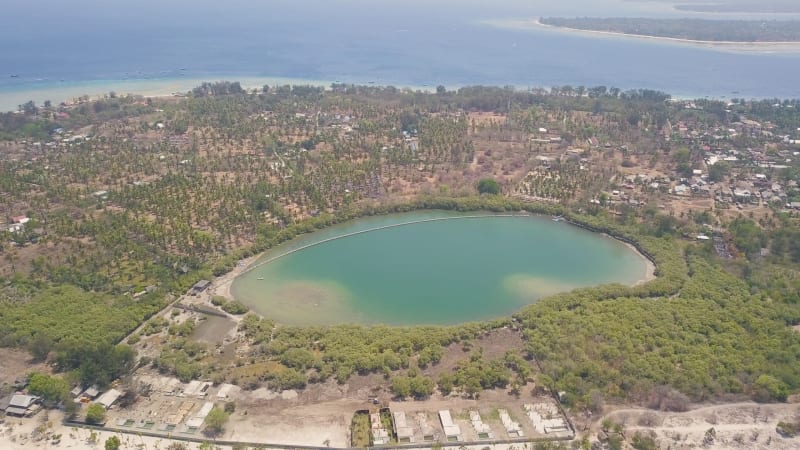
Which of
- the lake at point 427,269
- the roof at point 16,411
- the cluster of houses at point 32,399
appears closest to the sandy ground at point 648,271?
the lake at point 427,269

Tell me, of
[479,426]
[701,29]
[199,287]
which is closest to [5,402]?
Result: [199,287]

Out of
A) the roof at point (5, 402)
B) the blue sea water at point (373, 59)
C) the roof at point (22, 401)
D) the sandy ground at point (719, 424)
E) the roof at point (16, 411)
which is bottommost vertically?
the sandy ground at point (719, 424)

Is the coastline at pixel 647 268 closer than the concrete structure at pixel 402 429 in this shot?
No

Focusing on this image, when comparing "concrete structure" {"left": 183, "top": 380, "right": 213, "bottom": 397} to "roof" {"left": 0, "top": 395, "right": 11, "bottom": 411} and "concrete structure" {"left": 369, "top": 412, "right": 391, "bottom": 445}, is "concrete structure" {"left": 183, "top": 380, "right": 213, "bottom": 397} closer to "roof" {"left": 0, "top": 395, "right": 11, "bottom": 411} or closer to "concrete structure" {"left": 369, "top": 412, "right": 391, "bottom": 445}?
"roof" {"left": 0, "top": 395, "right": 11, "bottom": 411}

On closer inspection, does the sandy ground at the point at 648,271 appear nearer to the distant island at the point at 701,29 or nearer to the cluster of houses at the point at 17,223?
the cluster of houses at the point at 17,223

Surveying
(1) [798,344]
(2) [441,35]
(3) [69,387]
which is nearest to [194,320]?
(3) [69,387]

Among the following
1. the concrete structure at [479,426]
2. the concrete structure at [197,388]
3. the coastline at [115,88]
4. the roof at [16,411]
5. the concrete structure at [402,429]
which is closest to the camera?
the concrete structure at [402,429]
